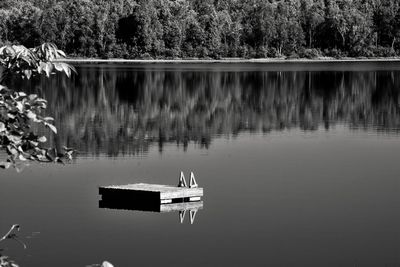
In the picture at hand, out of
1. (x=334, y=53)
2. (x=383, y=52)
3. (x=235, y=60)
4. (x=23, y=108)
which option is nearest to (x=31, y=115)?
(x=23, y=108)

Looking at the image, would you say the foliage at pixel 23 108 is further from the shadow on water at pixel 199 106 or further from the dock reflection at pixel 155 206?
the shadow on water at pixel 199 106

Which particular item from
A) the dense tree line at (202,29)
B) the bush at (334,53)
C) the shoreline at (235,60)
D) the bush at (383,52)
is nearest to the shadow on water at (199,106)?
the shoreline at (235,60)

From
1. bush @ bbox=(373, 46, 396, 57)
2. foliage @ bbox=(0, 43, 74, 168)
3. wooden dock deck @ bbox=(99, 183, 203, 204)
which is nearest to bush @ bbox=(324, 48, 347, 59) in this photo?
bush @ bbox=(373, 46, 396, 57)

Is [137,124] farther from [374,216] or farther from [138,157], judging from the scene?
[374,216]

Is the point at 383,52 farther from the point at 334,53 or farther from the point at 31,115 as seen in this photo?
the point at 31,115

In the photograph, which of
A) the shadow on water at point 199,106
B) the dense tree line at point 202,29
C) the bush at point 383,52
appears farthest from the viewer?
the bush at point 383,52

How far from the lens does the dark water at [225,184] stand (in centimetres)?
2034

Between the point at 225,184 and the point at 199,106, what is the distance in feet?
107

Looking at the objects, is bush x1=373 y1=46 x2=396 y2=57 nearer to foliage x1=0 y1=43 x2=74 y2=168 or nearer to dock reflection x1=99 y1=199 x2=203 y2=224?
dock reflection x1=99 y1=199 x2=203 y2=224

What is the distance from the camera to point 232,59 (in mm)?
155375

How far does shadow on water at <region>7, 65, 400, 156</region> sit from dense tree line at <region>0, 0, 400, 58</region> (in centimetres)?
4745

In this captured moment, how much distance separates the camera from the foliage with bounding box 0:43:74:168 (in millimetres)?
6172

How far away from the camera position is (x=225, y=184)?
2956 centimetres

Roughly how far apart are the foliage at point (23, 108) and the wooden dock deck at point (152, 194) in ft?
57.3
